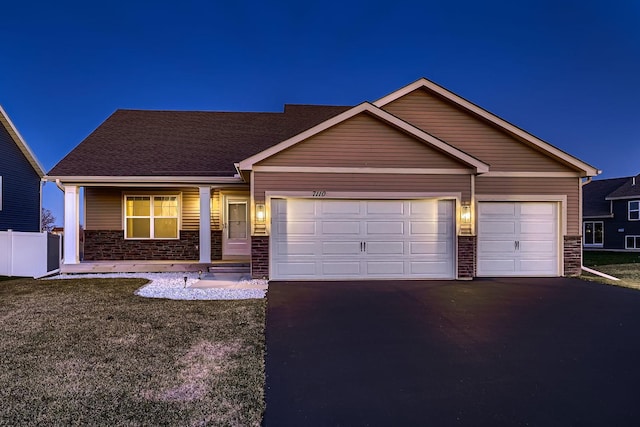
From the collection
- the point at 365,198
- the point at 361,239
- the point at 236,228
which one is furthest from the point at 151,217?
the point at 365,198

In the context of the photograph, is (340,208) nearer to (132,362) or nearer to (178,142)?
(132,362)

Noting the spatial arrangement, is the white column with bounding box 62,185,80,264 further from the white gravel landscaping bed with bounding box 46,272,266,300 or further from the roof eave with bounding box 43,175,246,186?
the white gravel landscaping bed with bounding box 46,272,266,300

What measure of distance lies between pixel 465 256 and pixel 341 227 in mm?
3556

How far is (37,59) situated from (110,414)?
299 ft

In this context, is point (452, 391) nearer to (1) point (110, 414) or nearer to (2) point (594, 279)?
(1) point (110, 414)

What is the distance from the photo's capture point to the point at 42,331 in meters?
5.29

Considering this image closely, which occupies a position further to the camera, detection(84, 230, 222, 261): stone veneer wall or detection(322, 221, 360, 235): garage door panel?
detection(84, 230, 222, 261): stone veneer wall

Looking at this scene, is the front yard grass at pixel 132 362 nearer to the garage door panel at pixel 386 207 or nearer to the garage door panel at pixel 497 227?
the garage door panel at pixel 386 207

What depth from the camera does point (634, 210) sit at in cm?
2480

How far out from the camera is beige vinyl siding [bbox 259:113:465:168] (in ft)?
31.2

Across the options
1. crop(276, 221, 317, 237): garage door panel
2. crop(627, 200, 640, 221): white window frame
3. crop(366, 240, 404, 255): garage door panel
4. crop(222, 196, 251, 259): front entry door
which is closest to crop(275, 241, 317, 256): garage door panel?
crop(276, 221, 317, 237): garage door panel

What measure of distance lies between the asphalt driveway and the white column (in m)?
7.65

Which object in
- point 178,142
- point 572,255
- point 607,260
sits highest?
point 178,142

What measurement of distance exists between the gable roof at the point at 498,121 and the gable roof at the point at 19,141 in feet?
53.1
